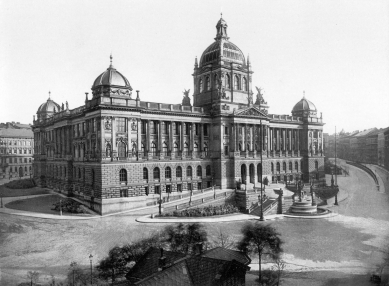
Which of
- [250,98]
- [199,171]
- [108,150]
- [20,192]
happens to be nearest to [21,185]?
[20,192]

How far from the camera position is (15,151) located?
95.8 m

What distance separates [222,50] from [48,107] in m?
40.7

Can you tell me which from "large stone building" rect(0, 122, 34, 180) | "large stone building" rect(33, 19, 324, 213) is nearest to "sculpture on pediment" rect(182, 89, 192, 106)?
"large stone building" rect(33, 19, 324, 213)

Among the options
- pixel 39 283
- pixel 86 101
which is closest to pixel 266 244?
pixel 39 283

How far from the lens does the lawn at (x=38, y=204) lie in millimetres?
51406

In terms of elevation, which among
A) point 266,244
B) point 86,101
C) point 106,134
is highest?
point 86,101

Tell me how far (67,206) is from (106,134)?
39.2 ft

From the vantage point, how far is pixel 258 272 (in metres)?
29.3

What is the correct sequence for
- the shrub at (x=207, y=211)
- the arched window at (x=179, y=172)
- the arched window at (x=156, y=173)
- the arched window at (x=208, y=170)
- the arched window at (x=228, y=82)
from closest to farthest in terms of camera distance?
1. the shrub at (x=207, y=211)
2. the arched window at (x=156, y=173)
3. the arched window at (x=179, y=172)
4. the arched window at (x=208, y=170)
5. the arched window at (x=228, y=82)

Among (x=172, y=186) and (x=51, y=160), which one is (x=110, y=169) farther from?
(x=51, y=160)

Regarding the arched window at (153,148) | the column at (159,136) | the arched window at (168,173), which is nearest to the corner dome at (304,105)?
the column at (159,136)

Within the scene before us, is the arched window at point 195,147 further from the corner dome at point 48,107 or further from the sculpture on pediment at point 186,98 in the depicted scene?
the corner dome at point 48,107

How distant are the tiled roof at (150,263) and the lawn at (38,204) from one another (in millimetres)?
29020

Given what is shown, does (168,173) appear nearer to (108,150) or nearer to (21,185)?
(108,150)
